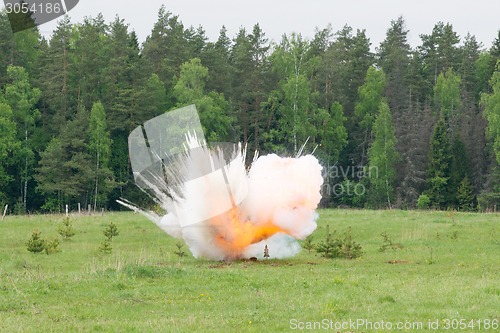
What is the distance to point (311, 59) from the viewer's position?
82.5m

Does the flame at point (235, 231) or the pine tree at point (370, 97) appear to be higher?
the pine tree at point (370, 97)

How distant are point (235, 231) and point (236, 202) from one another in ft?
3.90

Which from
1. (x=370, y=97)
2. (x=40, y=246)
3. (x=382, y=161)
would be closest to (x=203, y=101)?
(x=382, y=161)

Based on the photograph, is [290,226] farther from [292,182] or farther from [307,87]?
[307,87]

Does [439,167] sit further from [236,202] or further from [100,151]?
[236,202]

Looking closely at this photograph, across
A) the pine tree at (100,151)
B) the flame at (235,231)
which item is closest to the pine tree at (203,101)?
the pine tree at (100,151)

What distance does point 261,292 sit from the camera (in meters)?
21.9

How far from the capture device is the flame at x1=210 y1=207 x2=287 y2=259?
105 ft

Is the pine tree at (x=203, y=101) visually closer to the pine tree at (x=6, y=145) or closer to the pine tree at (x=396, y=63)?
the pine tree at (x=6, y=145)

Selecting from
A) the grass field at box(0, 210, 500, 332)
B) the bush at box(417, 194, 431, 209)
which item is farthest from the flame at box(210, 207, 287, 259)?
the bush at box(417, 194, 431, 209)

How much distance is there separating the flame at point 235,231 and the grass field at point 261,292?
3.38 ft

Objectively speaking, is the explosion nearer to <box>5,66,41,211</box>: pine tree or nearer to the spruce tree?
<box>5,66,41,211</box>: pine tree

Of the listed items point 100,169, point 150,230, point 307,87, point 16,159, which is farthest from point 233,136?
point 150,230

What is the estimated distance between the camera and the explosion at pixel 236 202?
31.8 metres
